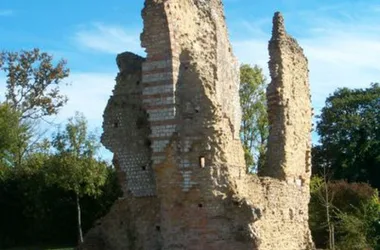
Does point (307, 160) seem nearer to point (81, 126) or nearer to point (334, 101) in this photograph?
point (81, 126)

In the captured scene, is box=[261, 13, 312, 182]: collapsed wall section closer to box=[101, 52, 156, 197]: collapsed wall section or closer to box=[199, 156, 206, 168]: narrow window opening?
box=[101, 52, 156, 197]: collapsed wall section

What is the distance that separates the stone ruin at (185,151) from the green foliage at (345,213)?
7642 mm

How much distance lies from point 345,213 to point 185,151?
15414 mm

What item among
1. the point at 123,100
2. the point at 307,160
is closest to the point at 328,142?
the point at 307,160

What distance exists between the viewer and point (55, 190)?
107 ft

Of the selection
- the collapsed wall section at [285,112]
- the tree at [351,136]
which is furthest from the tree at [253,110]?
the collapsed wall section at [285,112]

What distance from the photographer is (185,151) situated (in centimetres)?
1391

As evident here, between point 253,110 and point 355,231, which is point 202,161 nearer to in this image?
point 355,231

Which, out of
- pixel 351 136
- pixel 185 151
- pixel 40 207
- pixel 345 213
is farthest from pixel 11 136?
pixel 185 151

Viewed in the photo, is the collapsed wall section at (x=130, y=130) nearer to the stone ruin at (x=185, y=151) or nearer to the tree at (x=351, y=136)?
the stone ruin at (x=185, y=151)

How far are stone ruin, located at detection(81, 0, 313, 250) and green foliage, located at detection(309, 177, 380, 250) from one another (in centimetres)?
764

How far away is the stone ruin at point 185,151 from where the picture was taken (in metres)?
13.8

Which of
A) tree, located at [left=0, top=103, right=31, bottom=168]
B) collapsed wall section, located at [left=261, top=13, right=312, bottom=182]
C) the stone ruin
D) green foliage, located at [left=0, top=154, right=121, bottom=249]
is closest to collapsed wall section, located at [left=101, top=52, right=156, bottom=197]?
the stone ruin

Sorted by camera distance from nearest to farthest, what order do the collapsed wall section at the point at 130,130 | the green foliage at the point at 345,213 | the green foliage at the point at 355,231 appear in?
the collapsed wall section at the point at 130,130, the green foliage at the point at 355,231, the green foliage at the point at 345,213
